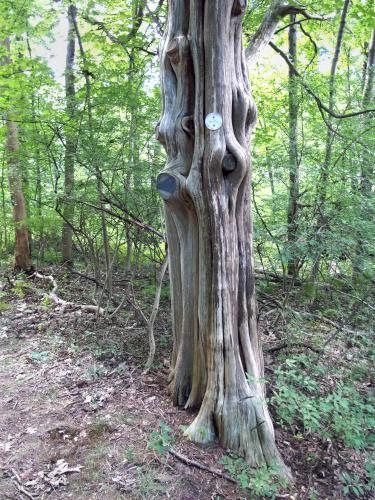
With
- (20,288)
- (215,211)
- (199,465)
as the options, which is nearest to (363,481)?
(199,465)

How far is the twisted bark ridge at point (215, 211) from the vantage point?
2754mm

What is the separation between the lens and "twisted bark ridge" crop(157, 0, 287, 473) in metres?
2.75

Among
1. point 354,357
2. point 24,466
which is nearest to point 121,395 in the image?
point 24,466

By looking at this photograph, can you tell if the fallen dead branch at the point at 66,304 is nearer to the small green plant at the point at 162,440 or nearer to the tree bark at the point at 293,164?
the small green plant at the point at 162,440

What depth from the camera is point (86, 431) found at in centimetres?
288

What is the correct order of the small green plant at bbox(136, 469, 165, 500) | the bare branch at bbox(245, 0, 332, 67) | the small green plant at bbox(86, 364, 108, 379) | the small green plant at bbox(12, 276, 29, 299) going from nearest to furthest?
the small green plant at bbox(136, 469, 165, 500), the bare branch at bbox(245, 0, 332, 67), the small green plant at bbox(86, 364, 108, 379), the small green plant at bbox(12, 276, 29, 299)

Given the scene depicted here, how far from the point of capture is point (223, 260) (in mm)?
2809

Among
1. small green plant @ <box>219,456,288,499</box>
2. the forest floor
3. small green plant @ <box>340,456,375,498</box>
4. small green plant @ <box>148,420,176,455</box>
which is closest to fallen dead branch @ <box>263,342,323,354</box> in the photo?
the forest floor

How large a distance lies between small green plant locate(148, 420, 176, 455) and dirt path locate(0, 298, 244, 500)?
0.01 meters

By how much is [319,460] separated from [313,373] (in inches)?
37.4

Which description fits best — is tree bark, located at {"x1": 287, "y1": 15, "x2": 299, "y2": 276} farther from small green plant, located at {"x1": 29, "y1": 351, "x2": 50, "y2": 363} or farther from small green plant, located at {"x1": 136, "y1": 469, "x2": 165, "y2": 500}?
small green plant, located at {"x1": 29, "y1": 351, "x2": 50, "y2": 363}

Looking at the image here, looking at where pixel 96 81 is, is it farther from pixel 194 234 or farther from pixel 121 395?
pixel 121 395

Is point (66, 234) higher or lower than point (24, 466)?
higher

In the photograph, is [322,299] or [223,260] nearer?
[223,260]
